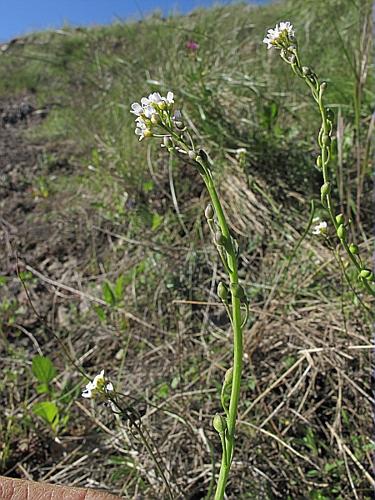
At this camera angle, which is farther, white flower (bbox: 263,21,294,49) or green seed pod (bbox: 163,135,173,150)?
white flower (bbox: 263,21,294,49)

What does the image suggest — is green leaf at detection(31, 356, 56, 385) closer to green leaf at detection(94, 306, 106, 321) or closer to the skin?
green leaf at detection(94, 306, 106, 321)

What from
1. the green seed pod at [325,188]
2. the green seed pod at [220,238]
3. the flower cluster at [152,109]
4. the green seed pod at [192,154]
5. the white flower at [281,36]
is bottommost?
the green seed pod at [325,188]

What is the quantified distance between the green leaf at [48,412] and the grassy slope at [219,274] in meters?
0.07

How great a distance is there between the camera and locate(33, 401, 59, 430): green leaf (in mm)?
1136

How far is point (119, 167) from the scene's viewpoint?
6.77 feet

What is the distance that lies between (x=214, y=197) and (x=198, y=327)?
37.7 inches

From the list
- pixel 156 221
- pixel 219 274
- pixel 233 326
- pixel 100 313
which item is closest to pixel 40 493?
pixel 233 326

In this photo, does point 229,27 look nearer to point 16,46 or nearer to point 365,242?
point 365,242

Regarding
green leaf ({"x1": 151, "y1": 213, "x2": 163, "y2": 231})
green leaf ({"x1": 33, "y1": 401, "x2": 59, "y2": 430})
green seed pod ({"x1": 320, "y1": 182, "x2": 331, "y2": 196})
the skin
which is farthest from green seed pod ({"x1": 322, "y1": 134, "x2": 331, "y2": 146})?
green leaf ({"x1": 151, "y1": 213, "x2": 163, "y2": 231})

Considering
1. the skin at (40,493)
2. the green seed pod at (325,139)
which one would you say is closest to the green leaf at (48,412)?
the skin at (40,493)

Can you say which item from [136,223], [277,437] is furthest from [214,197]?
[136,223]

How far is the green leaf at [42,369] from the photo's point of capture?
46.9 inches

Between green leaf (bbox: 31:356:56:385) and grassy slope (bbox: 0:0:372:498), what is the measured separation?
0.11 m

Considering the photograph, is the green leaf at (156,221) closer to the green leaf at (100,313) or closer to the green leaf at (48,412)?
the green leaf at (100,313)
